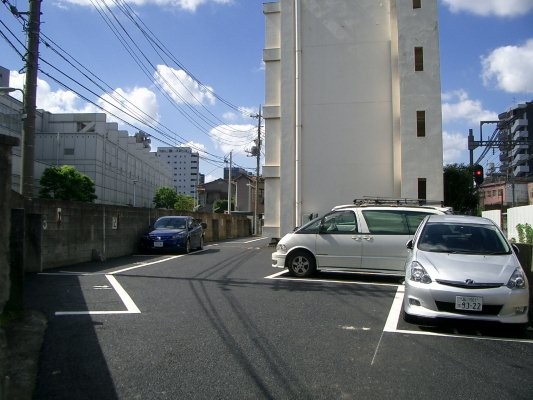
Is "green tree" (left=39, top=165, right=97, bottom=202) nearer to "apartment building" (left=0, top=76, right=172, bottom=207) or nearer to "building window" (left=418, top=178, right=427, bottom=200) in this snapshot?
"apartment building" (left=0, top=76, right=172, bottom=207)

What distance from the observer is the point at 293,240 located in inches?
452

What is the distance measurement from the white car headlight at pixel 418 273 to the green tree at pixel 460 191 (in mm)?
26257

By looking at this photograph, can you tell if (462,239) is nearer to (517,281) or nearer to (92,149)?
(517,281)

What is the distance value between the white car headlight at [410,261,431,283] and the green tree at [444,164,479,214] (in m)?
26.3

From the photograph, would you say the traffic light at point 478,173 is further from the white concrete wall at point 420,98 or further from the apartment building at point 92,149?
the apartment building at point 92,149

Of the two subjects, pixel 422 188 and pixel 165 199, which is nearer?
pixel 422 188

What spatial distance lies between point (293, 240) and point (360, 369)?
256 inches

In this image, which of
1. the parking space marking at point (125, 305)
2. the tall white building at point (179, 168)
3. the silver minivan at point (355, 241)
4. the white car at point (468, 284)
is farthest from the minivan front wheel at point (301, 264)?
the tall white building at point (179, 168)

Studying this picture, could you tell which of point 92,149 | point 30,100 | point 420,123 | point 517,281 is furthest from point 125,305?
point 92,149

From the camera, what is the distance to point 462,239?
770cm

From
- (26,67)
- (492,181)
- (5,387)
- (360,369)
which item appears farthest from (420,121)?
(492,181)

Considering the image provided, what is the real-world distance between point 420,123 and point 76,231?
50.8 ft

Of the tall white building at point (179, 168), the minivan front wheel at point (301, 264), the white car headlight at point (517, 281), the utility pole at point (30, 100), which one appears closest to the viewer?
the white car headlight at point (517, 281)

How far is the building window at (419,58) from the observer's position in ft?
73.8
